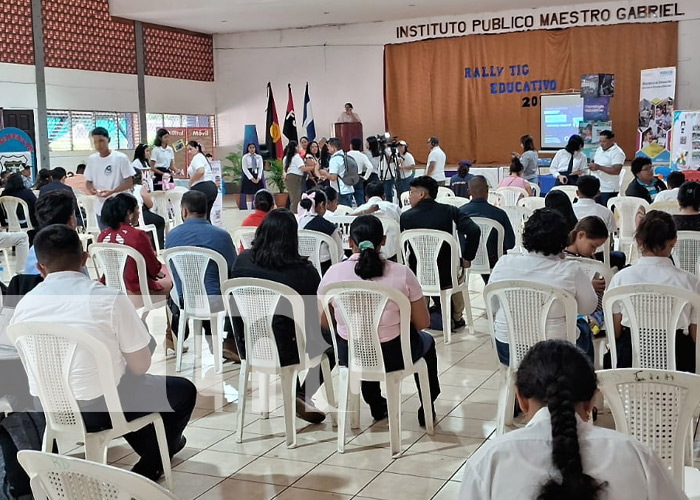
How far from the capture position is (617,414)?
99.4 inches

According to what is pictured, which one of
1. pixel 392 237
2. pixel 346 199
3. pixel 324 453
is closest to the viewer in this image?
pixel 324 453

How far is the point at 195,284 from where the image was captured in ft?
16.6

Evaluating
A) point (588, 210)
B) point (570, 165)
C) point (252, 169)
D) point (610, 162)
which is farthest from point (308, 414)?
point (252, 169)

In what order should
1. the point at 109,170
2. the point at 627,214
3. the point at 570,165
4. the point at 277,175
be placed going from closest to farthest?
the point at 627,214
the point at 109,170
the point at 570,165
the point at 277,175

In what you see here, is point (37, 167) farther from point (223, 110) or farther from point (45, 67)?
point (223, 110)

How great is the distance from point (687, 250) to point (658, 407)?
10.3 feet

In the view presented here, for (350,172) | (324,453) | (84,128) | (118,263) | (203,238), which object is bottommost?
(324,453)

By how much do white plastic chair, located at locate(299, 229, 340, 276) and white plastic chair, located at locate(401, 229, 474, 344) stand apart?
1.61 feet

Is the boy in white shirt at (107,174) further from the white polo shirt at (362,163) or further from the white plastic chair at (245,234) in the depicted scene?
the white polo shirt at (362,163)

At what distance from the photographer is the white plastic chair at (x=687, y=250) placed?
5.29m

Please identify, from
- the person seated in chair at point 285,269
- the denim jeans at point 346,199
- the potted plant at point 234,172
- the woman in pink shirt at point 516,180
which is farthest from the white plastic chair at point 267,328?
the potted plant at point 234,172

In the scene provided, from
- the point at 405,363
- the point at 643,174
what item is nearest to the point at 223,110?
the point at 643,174

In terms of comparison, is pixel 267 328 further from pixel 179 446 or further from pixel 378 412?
pixel 378 412

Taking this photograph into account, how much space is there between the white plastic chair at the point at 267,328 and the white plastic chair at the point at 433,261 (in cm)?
190
